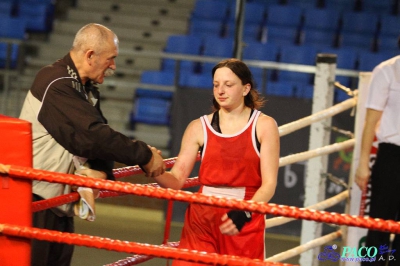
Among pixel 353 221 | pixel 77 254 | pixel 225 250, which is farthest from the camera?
pixel 77 254

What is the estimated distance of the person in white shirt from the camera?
3.81m

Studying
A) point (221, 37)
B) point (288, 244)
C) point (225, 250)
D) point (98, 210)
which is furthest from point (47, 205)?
point (221, 37)

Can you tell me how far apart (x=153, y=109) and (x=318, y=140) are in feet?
14.7

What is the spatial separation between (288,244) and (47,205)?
14.8 ft

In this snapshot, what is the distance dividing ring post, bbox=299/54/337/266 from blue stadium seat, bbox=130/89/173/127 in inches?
171

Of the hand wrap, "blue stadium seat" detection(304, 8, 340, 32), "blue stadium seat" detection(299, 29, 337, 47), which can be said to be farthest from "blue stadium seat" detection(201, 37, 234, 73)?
the hand wrap

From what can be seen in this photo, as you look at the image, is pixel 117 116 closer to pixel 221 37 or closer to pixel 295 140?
pixel 221 37

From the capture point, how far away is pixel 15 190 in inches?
90.1

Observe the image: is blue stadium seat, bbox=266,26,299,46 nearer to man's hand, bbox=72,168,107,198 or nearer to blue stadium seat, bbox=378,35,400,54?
blue stadium seat, bbox=378,35,400,54

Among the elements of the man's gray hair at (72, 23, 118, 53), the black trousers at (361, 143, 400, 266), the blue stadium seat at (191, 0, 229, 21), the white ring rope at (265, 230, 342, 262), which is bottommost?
the white ring rope at (265, 230, 342, 262)

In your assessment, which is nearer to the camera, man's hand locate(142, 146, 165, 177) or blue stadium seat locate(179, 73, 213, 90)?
man's hand locate(142, 146, 165, 177)

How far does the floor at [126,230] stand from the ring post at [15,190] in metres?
3.18

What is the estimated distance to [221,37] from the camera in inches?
399

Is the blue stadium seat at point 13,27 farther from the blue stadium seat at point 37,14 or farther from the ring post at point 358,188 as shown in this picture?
the ring post at point 358,188
